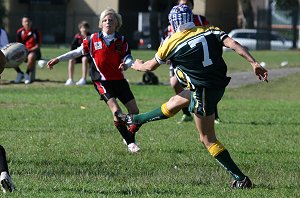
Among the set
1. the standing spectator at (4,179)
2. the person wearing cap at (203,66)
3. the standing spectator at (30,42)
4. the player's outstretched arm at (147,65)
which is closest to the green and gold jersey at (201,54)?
the person wearing cap at (203,66)

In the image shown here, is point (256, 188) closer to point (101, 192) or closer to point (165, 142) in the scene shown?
point (101, 192)

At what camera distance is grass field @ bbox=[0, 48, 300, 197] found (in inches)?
341

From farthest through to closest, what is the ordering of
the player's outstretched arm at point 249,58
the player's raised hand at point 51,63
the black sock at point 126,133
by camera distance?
1. the black sock at point 126,133
2. the player's raised hand at point 51,63
3. the player's outstretched arm at point 249,58

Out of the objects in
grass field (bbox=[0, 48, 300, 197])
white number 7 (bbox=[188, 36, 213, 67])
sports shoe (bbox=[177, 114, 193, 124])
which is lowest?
sports shoe (bbox=[177, 114, 193, 124])

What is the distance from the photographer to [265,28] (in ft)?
180

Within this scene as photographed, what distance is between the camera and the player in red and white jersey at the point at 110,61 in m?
11.8

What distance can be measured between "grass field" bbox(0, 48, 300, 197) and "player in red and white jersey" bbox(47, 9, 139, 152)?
1.98ft

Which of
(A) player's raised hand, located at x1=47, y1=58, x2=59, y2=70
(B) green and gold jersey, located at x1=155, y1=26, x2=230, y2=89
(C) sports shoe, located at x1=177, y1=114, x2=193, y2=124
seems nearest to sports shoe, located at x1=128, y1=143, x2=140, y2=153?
(A) player's raised hand, located at x1=47, y1=58, x2=59, y2=70

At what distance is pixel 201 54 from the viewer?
344 inches

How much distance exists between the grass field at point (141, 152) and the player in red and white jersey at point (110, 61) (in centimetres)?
60

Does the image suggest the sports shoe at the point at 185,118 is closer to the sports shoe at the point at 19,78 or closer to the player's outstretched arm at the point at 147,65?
the player's outstretched arm at the point at 147,65

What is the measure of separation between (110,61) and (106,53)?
0.40 feet

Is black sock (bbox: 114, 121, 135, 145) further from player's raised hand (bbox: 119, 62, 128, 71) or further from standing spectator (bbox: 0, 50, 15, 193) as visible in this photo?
standing spectator (bbox: 0, 50, 15, 193)

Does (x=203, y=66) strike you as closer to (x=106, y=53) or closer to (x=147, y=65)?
(x=147, y=65)
